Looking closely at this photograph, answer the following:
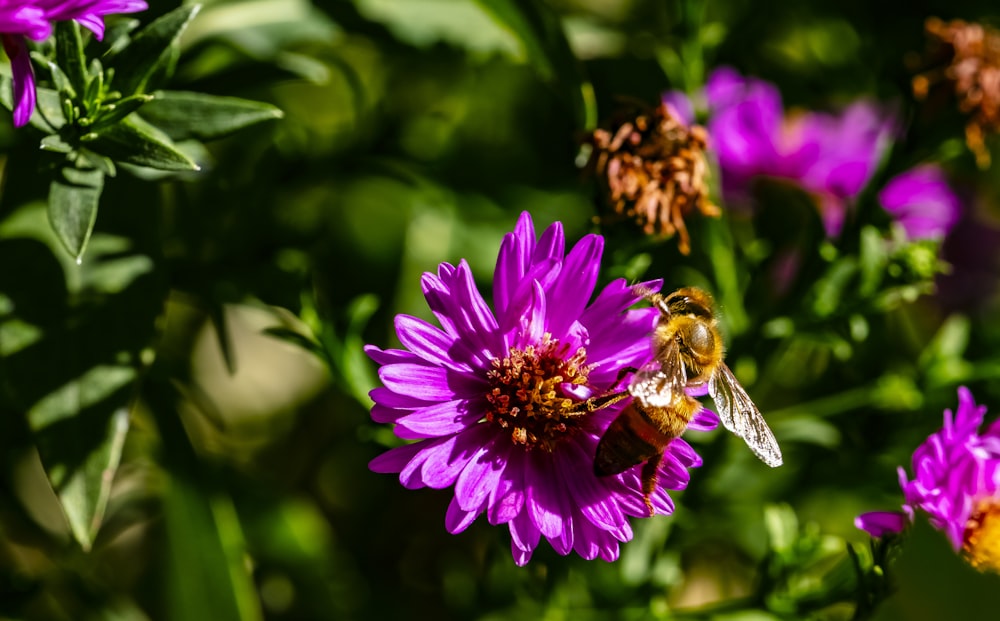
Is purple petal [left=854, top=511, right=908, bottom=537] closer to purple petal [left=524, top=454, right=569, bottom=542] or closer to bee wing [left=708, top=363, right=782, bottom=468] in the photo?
bee wing [left=708, top=363, right=782, bottom=468]

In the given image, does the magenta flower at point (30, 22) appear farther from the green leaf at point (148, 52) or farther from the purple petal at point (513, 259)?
the purple petal at point (513, 259)

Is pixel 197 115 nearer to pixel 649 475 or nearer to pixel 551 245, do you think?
pixel 551 245

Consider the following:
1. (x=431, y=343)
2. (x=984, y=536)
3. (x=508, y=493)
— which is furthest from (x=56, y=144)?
(x=984, y=536)

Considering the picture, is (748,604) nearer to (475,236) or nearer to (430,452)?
(430,452)

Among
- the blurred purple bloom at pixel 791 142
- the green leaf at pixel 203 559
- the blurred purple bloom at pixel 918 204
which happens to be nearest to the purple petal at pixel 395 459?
the green leaf at pixel 203 559

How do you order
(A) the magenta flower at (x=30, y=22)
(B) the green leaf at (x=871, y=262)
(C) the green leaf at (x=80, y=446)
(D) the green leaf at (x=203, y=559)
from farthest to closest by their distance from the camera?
(D) the green leaf at (x=203, y=559), (B) the green leaf at (x=871, y=262), (C) the green leaf at (x=80, y=446), (A) the magenta flower at (x=30, y=22)

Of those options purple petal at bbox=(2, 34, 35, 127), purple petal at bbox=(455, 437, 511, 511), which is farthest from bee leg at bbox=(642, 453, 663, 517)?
purple petal at bbox=(2, 34, 35, 127)

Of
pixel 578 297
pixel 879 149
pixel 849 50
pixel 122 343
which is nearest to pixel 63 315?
pixel 122 343
